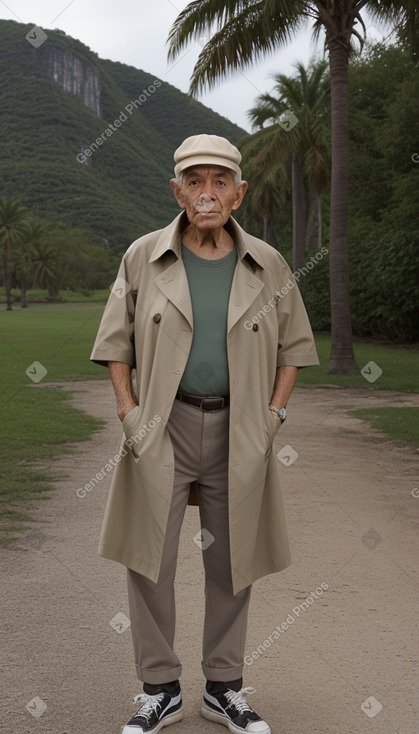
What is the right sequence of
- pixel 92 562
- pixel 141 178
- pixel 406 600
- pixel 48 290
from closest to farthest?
pixel 406 600
pixel 92 562
pixel 48 290
pixel 141 178

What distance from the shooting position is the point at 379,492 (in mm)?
8133

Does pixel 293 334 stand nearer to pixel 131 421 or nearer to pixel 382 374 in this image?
pixel 131 421

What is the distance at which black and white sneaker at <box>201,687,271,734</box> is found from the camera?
340 cm

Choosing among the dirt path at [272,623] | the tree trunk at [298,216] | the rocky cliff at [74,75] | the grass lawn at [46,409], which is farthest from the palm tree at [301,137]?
the rocky cliff at [74,75]

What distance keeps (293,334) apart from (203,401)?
1.52 feet

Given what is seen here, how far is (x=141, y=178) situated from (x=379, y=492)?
316ft

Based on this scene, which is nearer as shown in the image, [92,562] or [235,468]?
[235,468]

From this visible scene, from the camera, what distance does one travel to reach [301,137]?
34.3 metres

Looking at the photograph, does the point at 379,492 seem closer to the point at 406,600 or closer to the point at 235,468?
the point at 406,600

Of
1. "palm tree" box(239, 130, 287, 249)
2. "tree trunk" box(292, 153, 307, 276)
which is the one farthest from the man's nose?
"tree trunk" box(292, 153, 307, 276)

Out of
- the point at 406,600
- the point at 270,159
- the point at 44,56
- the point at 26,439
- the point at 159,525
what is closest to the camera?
the point at 159,525

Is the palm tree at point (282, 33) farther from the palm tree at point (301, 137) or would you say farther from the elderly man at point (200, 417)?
the elderly man at point (200, 417)

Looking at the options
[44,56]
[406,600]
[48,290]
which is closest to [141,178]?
[48,290]

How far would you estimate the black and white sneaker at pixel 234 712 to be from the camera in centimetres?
340
